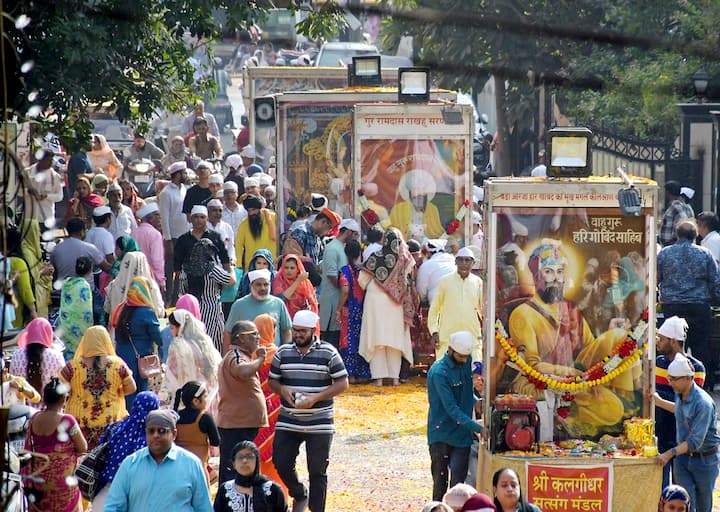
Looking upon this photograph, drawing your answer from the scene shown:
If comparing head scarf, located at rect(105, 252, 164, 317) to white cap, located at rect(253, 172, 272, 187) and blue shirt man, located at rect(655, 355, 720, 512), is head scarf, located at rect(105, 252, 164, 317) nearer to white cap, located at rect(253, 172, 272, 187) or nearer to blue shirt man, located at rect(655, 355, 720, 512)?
blue shirt man, located at rect(655, 355, 720, 512)

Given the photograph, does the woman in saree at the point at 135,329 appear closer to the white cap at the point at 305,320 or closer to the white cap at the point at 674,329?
the white cap at the point at 305,320

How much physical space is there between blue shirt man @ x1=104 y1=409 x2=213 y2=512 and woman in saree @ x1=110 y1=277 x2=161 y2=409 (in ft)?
12.8

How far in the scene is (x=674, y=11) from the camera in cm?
2489

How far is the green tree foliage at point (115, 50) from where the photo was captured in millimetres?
14977

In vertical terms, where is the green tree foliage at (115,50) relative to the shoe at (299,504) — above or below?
above

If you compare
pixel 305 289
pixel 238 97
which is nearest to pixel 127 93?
pixel 305 289

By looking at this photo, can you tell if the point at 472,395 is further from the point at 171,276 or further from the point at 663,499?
the point at 171,276

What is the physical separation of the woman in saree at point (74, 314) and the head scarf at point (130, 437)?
3841 millimetres

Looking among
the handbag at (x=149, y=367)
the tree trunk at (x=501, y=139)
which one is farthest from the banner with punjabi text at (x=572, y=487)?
the tree trunk at (x=501, y=139)

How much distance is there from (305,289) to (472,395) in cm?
410

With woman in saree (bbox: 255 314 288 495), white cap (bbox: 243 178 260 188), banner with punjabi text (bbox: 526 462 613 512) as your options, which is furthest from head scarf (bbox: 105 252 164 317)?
white cap (bbox: 243 178 260 188)

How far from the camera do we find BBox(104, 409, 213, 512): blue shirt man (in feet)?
29.8

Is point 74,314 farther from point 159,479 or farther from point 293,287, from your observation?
point 159,479

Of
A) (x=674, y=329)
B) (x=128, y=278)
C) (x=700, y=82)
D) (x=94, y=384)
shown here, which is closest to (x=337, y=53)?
(x=700, y=82)
